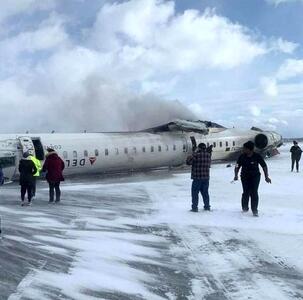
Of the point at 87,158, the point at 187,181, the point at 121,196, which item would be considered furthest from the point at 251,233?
A: the point at 87,158

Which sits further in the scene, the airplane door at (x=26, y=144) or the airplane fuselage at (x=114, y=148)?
the airplane fuselage at (x=114, y=148)

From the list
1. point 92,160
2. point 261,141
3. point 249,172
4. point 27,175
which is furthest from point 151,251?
point 261,141

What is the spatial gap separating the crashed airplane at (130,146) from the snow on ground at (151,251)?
27.5 ft

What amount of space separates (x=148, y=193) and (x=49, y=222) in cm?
638

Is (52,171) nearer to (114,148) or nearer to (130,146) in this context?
(114,148)

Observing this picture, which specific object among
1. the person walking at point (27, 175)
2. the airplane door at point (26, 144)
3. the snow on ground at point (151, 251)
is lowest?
the snow on ground at point (151, 251)

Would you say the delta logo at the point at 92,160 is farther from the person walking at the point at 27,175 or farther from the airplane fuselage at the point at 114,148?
the person walking at the point at 27,175

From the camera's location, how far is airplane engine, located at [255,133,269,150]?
3359 centimetres

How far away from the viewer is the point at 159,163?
2784cm

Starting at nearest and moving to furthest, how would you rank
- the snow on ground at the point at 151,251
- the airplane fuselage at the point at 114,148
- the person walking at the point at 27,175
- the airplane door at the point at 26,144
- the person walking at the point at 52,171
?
1. the snow on ground at the point at 151,251
2. the person walking at the point at 27,175
3. the person walking at the point at 52,171
4. the airplane door at the point at 26,144
5. the airplane fuselage at the point at 114,148

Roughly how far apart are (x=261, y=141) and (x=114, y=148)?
41.8ft

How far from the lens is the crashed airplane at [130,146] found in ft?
71.2

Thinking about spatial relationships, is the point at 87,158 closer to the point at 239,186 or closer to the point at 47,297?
the point at 239,186

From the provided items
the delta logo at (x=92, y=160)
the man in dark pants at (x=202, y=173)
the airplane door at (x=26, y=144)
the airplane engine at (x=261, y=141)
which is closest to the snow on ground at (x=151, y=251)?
the man in dark pants at (x=202, y=173)
